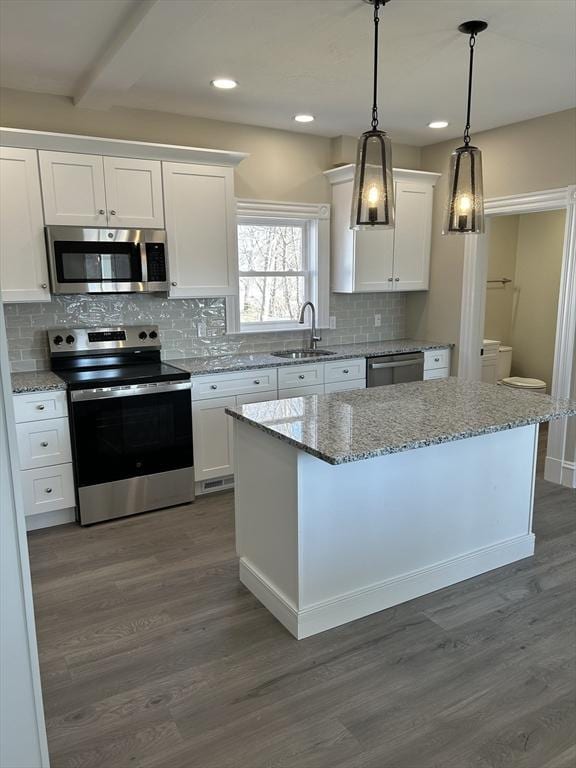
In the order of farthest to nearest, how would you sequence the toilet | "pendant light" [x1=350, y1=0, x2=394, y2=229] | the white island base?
1. the toilet
2. the white island base
3. "pendant light" [x1=350, y1=0, x2=394, y2=229]

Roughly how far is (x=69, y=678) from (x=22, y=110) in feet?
10.7

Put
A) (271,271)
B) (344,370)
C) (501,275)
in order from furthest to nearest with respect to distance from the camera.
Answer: (501,275) → (271,271) → (344,370)

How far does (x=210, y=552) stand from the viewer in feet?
10.6

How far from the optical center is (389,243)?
4.89 meters

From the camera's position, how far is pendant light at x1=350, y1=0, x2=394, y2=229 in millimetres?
2254

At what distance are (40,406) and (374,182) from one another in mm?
2313

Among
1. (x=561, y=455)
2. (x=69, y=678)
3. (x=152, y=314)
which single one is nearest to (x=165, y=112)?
(x=152, y=314)

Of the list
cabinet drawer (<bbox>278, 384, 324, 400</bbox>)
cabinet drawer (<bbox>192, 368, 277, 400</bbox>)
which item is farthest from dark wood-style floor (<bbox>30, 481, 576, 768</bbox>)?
cabinet drawer (<bbox>278, 384, 324, 400</bbox>)

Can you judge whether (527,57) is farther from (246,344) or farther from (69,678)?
(69,678)

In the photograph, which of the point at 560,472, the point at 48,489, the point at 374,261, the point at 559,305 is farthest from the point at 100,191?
the point at 560,472

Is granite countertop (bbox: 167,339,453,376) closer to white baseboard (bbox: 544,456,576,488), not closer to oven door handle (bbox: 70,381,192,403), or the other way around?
oven door handle (bbox: 70,381,192,403)

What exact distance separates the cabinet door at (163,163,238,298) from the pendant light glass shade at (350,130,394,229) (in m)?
1.91

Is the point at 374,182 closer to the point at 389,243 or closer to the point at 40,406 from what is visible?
the point at 40,406

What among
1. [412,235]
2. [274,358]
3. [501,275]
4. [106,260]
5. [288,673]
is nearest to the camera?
[288,673]
